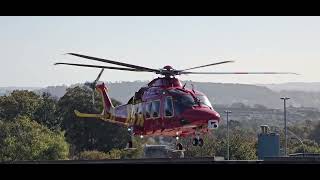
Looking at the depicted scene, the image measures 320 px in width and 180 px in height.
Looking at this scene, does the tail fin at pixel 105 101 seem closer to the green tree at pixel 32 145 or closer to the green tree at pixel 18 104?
the green tree at pixel 32 145

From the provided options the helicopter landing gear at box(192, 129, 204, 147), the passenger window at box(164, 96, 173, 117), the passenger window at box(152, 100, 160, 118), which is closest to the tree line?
the passenger window at box(152, 100, 160, 118)

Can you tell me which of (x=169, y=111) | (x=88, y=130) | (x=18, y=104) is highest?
(x=18, y=104)

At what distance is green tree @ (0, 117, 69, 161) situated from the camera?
66.4 metres

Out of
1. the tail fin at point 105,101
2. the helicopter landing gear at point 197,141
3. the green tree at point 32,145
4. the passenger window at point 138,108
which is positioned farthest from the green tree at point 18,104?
the helicopter landing gear at point 197,141

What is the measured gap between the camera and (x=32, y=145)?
218 ft

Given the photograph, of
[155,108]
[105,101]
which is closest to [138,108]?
[155,108]

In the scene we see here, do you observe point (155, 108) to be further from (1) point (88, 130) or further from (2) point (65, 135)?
(1) point (88, 130)

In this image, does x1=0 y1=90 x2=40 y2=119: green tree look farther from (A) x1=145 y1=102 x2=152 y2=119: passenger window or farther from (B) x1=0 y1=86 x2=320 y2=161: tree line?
(A) x1=145 y1=102 x2=152 y2=119: passenger window

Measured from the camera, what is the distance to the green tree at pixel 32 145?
218ft

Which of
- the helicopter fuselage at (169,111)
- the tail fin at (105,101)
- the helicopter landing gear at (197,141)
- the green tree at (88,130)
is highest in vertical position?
the green tree at (88,130)
